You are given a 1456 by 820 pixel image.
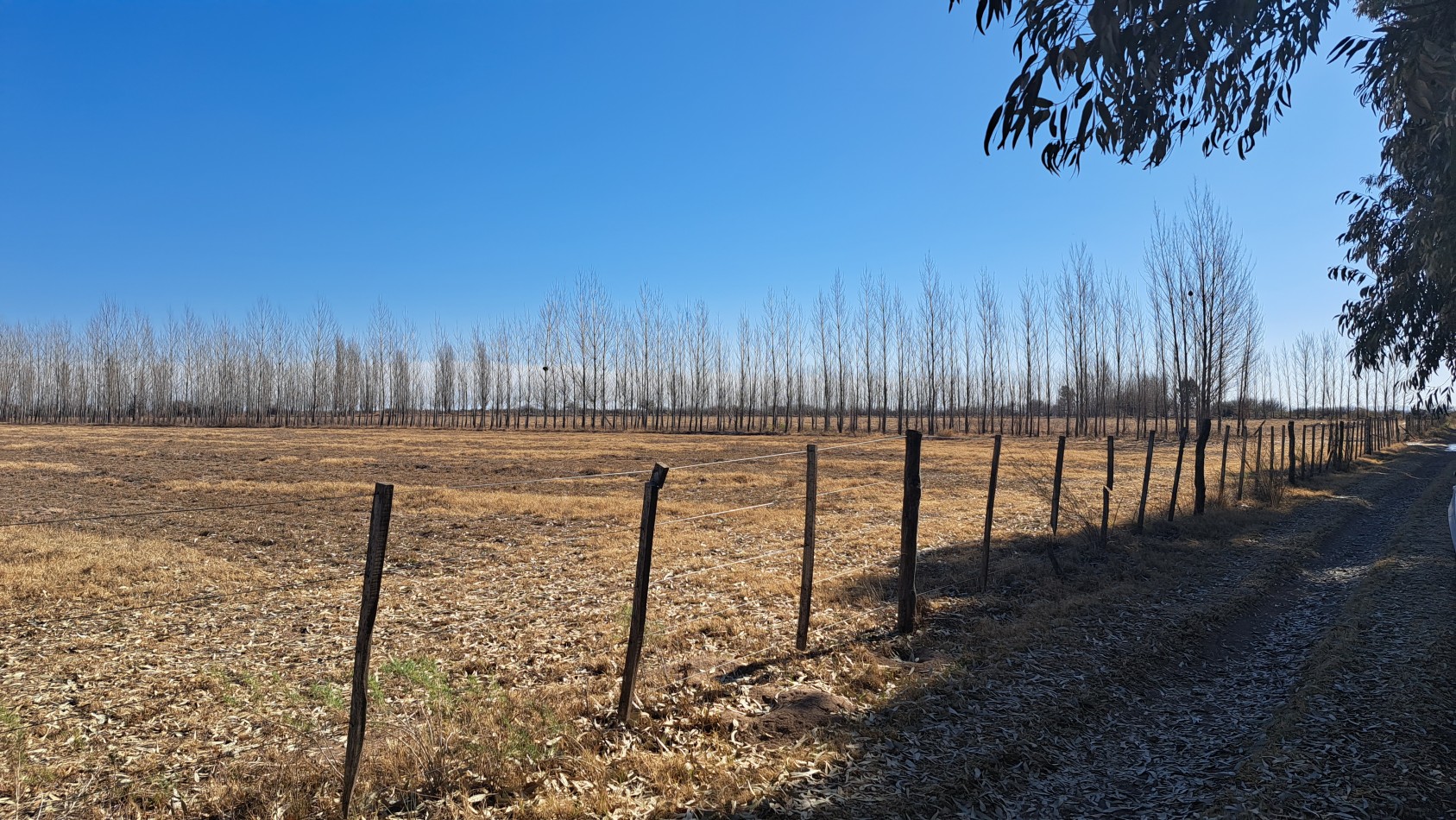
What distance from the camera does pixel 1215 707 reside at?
5.01 meters

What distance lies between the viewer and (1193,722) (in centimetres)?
477

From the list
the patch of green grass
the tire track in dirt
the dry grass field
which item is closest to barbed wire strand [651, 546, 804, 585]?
the dry grass field

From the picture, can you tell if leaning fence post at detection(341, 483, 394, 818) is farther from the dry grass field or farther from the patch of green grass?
the patch of green grass

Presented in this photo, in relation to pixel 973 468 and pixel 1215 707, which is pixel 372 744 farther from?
pixel 973 468

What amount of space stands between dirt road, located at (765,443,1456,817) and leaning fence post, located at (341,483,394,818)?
2117 millimetres

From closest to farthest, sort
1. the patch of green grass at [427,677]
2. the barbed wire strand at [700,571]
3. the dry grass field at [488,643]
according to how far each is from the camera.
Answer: the dry grass field at [488,643] → the patch of green grass at [427,677] → the barbed wire strand at [700,571]

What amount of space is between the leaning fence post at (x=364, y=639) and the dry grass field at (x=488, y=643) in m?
0.23

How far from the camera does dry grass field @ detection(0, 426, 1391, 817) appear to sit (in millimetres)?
3943

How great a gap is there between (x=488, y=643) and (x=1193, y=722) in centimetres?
579

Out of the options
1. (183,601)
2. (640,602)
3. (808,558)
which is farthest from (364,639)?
(183,601)

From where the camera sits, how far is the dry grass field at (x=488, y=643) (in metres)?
3.94

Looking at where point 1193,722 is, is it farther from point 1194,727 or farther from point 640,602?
point 640,602

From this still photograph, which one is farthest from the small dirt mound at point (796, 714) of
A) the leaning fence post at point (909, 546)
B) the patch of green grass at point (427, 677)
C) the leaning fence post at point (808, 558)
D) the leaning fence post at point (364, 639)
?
the leaning fence post at point (364, 639)

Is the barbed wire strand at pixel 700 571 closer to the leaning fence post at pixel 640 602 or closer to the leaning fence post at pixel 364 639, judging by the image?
the leaning fence post at pixel 640 602
